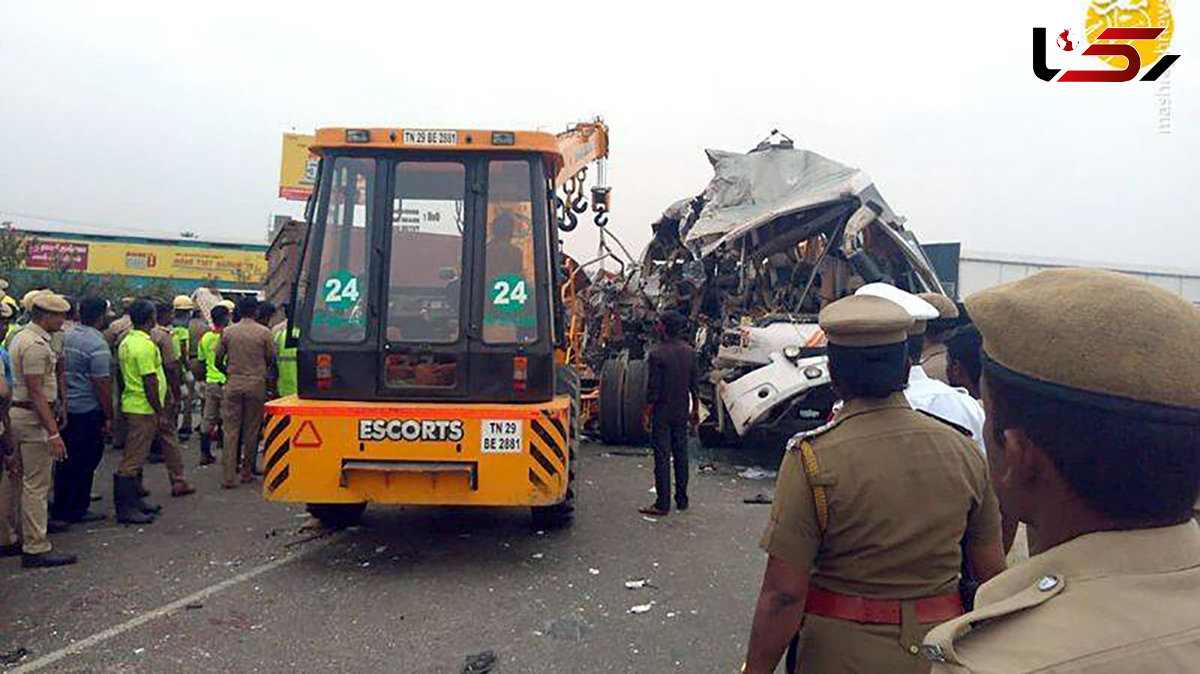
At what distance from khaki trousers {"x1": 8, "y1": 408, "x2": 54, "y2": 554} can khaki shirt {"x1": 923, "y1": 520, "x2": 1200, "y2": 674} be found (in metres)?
5.86

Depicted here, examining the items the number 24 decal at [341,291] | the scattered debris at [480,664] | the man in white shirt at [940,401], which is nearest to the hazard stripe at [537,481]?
the scattered debris at [480,664]

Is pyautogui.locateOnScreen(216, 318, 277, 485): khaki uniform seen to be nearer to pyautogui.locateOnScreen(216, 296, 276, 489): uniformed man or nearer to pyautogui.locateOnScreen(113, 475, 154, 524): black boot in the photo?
pyautogui.locateOnScreen(216, 296, 276, 489): uniformed man

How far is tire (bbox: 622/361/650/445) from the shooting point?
9883 mm

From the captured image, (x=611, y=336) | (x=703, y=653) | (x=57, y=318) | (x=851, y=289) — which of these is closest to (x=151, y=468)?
(x=57, y=318)

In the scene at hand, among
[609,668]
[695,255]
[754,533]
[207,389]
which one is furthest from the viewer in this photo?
[695,255]

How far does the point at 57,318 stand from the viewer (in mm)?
5488

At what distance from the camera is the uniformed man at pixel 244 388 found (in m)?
7.68

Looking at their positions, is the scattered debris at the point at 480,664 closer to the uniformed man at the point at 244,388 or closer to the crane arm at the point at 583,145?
the uniformed man at the point at 244,388

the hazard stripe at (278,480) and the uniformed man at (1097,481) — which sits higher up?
the uniformed man at (1097,481)

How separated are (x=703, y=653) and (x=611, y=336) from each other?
7823mm

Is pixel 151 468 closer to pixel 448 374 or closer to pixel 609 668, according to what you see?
pixel 448 374

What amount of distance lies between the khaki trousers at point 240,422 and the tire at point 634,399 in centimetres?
407

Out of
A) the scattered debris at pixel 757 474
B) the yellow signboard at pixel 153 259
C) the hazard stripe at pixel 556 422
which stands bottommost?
the scattered debris at pixel 757 474

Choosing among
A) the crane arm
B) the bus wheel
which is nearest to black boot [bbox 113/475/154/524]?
the bus wheel
